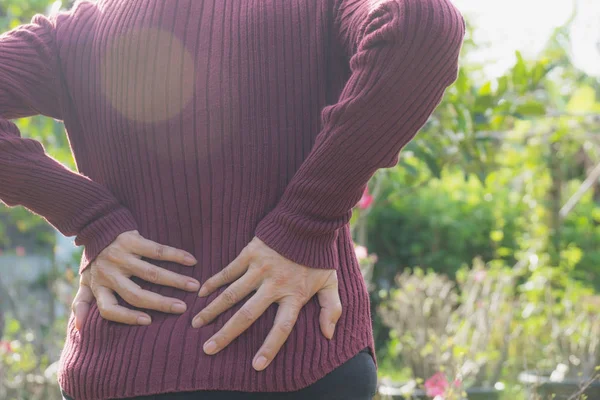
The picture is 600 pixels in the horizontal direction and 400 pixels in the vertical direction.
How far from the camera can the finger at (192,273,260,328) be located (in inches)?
46.3

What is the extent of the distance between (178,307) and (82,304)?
0.24m

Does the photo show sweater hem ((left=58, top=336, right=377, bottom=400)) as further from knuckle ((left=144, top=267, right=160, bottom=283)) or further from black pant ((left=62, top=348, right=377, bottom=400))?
knuckle ((left=144, top=267, right=160, bottom=283))

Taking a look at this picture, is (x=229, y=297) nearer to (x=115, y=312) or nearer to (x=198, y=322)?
(x=198, y=322)

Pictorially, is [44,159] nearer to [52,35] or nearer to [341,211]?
[52,35]

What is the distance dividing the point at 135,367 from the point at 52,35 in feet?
2.19

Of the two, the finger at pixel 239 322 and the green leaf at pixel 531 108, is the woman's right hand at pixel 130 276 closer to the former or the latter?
the finger at pixel 239 322

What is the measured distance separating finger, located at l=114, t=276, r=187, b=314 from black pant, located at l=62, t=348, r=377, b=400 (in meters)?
0.14

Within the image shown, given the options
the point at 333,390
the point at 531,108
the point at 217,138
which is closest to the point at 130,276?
the point at 217,138

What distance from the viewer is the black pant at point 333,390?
1151mm

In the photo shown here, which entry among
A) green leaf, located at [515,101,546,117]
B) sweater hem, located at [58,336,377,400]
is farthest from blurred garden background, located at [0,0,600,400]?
sweater hem, located at [58,336,377,400]

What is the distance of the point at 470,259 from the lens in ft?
26.8

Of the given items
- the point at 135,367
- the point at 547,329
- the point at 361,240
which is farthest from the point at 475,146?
the point at 135,367

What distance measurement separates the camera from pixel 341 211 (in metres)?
1.20

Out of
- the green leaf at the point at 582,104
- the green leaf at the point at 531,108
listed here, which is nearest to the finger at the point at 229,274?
the green leaf at the point at 531,108
